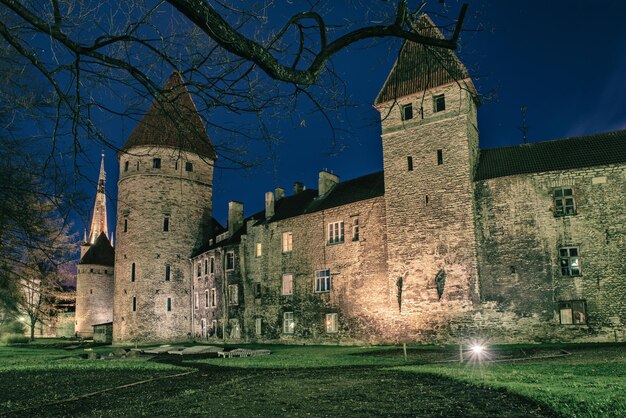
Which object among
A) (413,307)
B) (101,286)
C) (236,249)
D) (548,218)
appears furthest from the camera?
(101,286)

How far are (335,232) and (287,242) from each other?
411cm

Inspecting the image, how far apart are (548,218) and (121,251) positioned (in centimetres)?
3168

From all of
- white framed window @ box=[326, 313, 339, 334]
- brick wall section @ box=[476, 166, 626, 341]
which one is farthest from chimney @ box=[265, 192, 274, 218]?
brick wall section @ box=[476, 166, 626, 341]

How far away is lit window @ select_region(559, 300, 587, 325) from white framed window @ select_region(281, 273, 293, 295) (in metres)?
15.7

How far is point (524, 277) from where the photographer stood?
23297mm

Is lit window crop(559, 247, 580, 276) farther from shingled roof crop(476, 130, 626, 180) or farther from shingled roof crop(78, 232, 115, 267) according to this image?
shingled roof crop(78, 232, 115, 267)

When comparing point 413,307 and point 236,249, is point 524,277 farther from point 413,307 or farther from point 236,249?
point 236,249

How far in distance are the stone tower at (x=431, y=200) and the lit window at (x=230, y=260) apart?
44.6 feet

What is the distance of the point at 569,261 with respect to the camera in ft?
74.3

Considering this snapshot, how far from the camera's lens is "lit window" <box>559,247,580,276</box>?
22453mm

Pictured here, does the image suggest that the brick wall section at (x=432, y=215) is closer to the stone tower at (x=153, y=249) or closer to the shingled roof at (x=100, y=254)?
the stone tower at (x=153, y=249)

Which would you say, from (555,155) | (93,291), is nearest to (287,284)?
(555,155)

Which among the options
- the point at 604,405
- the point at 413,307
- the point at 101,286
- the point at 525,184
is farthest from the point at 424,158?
the point at 101,286

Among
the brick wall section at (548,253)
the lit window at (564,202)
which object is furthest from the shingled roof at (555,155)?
the lit window at (564,202)
